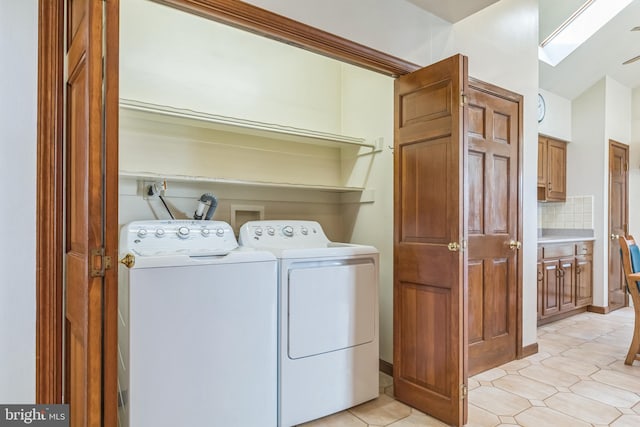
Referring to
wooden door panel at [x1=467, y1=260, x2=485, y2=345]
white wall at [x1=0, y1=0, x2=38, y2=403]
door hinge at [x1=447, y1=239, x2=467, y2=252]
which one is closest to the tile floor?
wooden door panel at [x1=467, y1=260, x2=485, y2=345]

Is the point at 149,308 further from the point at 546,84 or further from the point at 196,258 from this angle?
the point at 546,84

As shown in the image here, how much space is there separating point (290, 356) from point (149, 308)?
754 millimetres

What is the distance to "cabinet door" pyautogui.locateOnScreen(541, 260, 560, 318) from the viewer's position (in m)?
3.87

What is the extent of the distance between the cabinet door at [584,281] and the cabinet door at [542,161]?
0.97m

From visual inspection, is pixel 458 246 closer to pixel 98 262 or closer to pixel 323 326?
pixel 323 326

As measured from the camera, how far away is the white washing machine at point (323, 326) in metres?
1.96

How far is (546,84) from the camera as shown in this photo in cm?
448

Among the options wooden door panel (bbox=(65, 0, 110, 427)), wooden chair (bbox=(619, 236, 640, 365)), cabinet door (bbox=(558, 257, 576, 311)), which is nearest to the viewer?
wooden door panel (bbox=(65, 0, 110, 427))

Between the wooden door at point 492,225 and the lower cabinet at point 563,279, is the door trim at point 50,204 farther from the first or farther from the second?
the lower cabinet at point 563,279

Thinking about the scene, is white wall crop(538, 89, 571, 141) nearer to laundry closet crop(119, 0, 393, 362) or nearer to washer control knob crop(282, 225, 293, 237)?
laundry closet crop(119, 0, 393, 362)

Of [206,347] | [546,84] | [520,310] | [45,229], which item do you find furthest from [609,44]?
[45,229]

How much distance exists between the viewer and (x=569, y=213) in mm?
4848

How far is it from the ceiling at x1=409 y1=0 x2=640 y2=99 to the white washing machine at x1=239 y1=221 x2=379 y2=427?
348 centimetres

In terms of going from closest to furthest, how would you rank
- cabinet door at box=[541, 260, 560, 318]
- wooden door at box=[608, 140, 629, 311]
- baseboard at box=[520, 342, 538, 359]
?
baseboard at box=[520, 342, 538, 359]
cabinet door at box=[541, 260, 560, 318]
wooden door at box=[608, 140, 629, 311]
